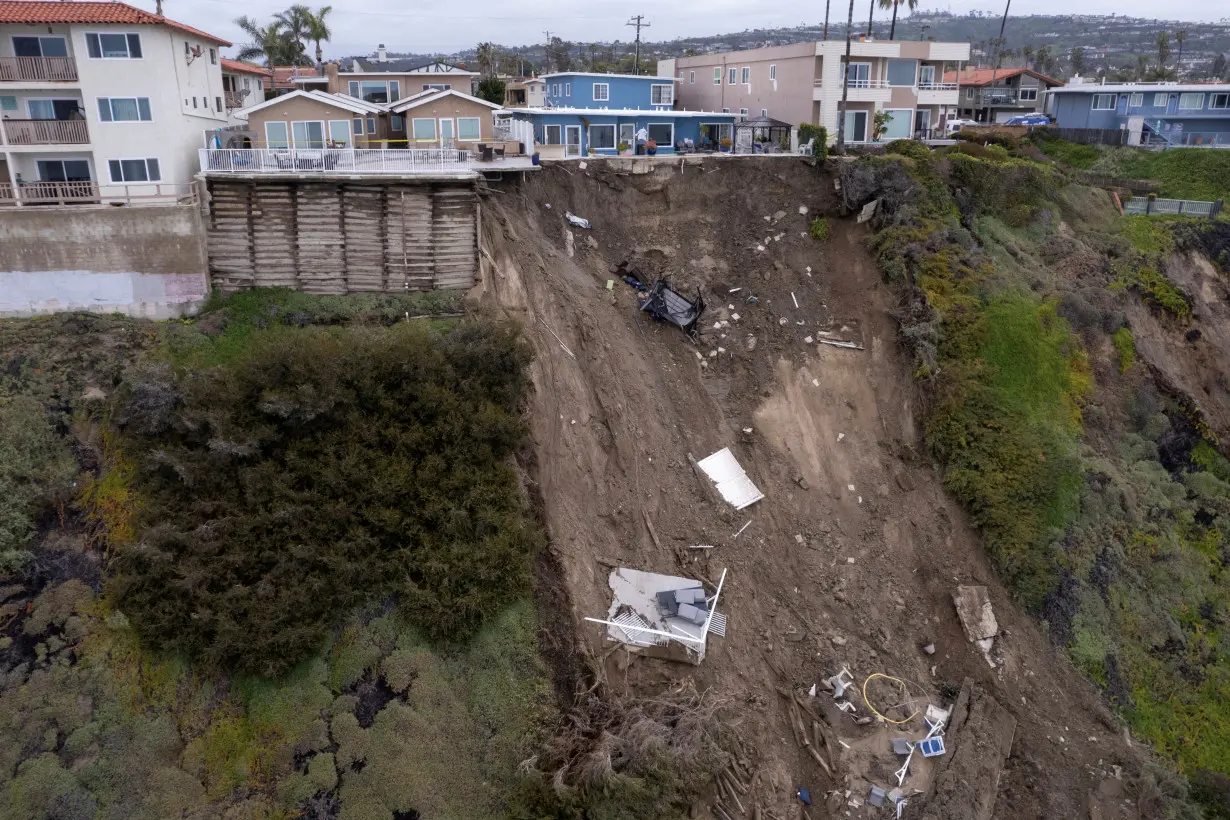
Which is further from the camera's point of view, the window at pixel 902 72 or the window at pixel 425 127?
the window at pixel 902 72

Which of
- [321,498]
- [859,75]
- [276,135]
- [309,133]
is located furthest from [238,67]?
[859,75]

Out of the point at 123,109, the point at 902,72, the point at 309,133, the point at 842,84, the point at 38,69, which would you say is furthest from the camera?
the point at 902,72

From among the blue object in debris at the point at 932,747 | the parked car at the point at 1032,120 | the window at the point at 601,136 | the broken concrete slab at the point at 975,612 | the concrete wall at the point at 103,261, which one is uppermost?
the parked car at the point at 1032,120

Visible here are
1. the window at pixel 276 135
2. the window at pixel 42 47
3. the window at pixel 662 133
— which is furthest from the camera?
the window at pixel 662 133

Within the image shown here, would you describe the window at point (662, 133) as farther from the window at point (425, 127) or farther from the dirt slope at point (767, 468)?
the window at point (425, 127)

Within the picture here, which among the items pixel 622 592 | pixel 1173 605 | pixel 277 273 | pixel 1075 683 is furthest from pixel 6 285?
pixel 1173 605

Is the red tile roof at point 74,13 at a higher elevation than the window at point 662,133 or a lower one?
higher

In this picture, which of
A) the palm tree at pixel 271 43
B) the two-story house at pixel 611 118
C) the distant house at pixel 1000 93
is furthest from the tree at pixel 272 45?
the distant house at pixel 1000 93

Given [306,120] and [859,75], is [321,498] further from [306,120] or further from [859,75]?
[859,75]
